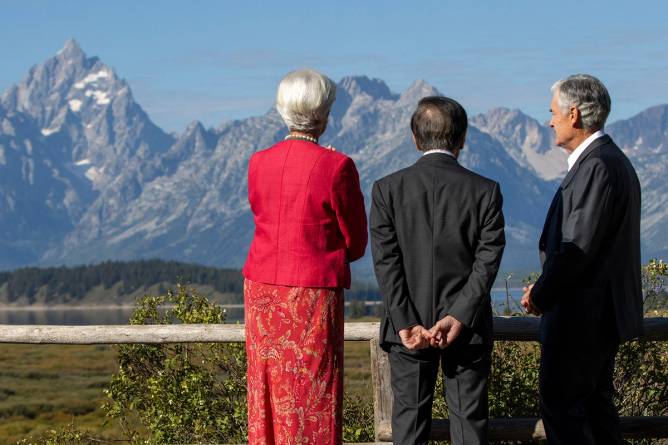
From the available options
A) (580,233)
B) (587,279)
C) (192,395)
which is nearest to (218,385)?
(192,395)

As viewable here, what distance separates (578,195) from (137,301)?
20.0ft

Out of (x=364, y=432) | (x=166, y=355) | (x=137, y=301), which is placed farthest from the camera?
(x=137, y=301)

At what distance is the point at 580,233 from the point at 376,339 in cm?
182

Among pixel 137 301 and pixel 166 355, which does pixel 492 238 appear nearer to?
pixel 166 355

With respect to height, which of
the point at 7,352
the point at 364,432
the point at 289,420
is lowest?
the point at 7,352

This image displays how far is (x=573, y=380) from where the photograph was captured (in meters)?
5.16

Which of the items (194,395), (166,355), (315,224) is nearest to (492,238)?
(315,224)

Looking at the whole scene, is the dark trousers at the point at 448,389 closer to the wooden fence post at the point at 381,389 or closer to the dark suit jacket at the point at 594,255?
the dark suit jacket at the point at 594,255

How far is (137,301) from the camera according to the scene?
10.3 m

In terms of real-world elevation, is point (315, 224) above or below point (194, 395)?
above

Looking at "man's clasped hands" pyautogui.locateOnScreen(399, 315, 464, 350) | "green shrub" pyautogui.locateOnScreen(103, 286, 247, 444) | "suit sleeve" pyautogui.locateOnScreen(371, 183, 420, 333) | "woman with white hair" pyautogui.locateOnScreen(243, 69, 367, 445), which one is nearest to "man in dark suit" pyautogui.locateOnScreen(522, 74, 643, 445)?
"man's clasped hands" pyautogui.locateOnScreen(399, 315, 464, 350)

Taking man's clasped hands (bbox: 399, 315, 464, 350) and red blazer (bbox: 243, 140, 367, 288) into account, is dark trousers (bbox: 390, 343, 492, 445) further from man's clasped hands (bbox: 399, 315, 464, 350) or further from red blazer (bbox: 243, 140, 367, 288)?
red blazer (bbox: 243, 140, 367, 288)

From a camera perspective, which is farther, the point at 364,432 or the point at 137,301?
the point at 137,301

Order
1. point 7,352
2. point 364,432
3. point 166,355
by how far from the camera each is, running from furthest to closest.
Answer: point 7,352 → point 166,355 → point 364,432
